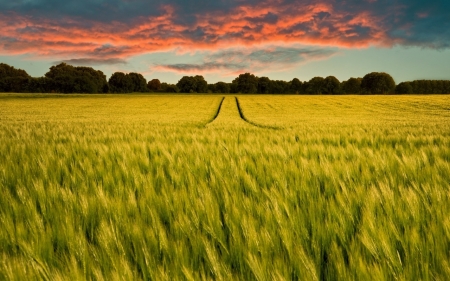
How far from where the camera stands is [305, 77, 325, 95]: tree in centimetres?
12731

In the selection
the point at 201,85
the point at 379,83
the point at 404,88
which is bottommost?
the point at 404,88

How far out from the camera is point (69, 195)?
171cm

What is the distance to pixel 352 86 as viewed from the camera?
409 ft

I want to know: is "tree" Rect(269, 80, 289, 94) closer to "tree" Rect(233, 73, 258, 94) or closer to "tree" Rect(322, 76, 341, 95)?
"tree" Rect(233, 73, 258, 94)

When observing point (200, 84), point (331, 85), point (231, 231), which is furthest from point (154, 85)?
point (231, 231)

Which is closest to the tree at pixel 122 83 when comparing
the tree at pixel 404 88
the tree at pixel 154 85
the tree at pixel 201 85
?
the tree at pixel 201 85

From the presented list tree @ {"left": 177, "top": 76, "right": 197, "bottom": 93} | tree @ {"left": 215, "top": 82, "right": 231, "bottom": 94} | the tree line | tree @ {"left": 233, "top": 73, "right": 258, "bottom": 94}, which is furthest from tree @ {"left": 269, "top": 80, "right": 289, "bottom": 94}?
tree @ {"left": 177, "top": 76, "right": 197, "bottom": 93}

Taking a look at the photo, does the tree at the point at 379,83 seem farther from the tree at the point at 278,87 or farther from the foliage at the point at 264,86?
the foliage at the point at 264,86

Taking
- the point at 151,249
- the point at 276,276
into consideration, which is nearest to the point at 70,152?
the point at 151,249

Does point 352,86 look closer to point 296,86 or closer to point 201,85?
point 296,86

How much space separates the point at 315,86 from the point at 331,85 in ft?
21.2

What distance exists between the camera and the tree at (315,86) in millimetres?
127306

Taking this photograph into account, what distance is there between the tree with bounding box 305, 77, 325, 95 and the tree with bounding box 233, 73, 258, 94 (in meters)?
22.4

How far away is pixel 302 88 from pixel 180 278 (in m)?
139
